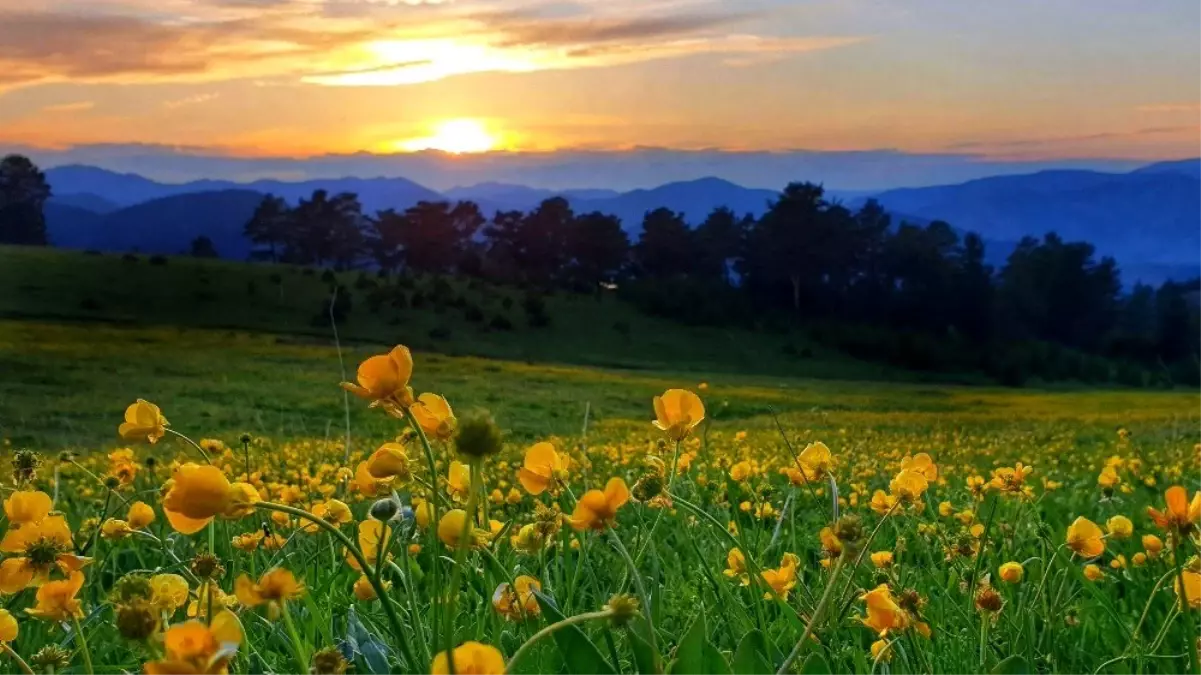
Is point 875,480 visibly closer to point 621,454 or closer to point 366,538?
point 621,454

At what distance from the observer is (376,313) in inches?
1342

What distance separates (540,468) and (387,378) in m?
0.29

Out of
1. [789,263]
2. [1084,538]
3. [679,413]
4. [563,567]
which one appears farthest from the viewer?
[789,263]

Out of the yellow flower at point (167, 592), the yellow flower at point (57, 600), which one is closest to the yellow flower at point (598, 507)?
the yellow flower at point (167, 592)

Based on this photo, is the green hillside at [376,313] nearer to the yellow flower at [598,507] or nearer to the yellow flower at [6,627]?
the yellow flower at [6,627]

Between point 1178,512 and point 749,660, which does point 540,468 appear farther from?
point 1178,512

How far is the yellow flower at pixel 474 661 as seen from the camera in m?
1.01

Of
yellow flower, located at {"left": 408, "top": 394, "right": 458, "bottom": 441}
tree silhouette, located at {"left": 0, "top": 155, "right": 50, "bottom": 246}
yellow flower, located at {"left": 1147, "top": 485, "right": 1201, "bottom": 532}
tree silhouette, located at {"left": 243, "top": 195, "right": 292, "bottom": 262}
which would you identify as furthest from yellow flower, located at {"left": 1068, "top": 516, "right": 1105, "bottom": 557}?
tree silhouette, located at {"left": 243, "top": 195, "right": 292, "bottom": 262}

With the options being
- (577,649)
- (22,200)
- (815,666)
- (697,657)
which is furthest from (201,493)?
(22,200)

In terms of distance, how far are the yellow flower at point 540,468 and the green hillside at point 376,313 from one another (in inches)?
1164

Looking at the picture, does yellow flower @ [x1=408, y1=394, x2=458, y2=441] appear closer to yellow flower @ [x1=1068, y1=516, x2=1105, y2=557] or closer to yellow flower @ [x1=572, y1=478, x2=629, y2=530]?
yellow flower @ [x1=572, y1=478, x2=629, y2=530]

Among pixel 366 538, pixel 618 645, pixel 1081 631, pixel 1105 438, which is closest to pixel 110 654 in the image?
pixel 366 538

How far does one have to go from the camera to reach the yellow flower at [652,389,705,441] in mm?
1700

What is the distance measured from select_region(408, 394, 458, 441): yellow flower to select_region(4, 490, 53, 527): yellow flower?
0.75 metres
